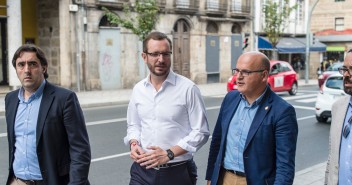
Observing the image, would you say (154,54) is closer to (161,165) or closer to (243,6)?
(161,165)

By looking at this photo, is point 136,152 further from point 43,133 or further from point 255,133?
point 255,133

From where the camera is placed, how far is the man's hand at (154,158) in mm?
3485

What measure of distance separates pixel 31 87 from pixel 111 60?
2075 centimetres

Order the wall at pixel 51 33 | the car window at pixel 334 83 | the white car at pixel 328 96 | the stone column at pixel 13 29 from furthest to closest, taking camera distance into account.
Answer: the wall at pixel 51 33
the stone column at pixel 13 29
the car window at pixel 334 83
the white car at pixel 328 96

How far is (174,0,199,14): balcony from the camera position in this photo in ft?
91.0

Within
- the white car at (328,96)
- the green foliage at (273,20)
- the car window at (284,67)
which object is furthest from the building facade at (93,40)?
the white car at (328,96)

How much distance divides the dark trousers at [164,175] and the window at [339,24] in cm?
4708

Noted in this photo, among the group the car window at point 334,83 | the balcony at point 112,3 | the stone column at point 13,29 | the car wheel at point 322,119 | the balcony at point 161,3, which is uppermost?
the balcony at point 161,3

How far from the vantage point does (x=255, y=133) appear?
324 cm

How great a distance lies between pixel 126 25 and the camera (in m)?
21.8

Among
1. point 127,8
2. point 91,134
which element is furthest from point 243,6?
point 91,134

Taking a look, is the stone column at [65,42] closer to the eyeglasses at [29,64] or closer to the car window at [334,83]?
the car window at [334,83]

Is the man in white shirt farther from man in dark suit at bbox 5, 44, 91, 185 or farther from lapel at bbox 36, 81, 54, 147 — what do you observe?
lapel at bbox 36, 81, 54, 147

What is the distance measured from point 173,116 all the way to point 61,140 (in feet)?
2.86
